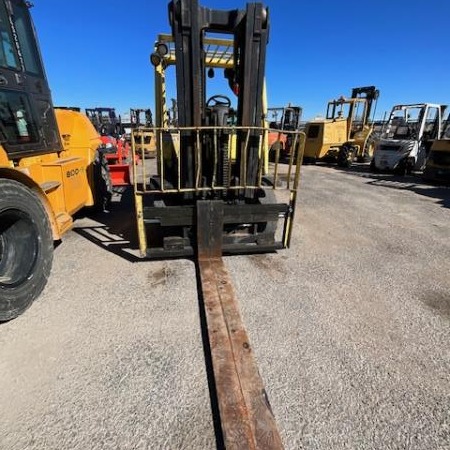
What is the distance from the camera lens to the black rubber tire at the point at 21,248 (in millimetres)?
2674

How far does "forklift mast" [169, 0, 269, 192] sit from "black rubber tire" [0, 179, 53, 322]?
1.76 m

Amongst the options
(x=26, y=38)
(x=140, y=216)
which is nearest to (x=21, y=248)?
(x=140, y=216)

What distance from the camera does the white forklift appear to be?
11625mm

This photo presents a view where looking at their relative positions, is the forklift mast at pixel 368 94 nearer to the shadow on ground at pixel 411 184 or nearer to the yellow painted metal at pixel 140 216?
the shadow on ground at pixel 411 184

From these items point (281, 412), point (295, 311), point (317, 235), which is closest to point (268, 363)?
point (281, 412)

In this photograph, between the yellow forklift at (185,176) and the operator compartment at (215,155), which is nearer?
the yellow forklift at (185,176)

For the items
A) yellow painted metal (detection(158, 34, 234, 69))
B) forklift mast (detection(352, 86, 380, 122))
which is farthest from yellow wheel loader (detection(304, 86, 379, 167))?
yellow painted metal (detection(158, 34, 234, 69))

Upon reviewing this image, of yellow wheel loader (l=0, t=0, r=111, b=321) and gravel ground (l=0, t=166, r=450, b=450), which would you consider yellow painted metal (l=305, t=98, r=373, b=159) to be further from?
yellow wheel loader (l=0, t=0, r=111, b=321)

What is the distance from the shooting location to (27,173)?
133 inches

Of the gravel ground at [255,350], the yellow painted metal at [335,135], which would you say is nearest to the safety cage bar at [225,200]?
the gravel ground at [255,350]

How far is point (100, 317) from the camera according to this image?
9.37 feet

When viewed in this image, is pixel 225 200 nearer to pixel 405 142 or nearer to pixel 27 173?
pixel 27 173

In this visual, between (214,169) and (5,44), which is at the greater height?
(5,44)

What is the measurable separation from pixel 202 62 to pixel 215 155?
3.87 feet
